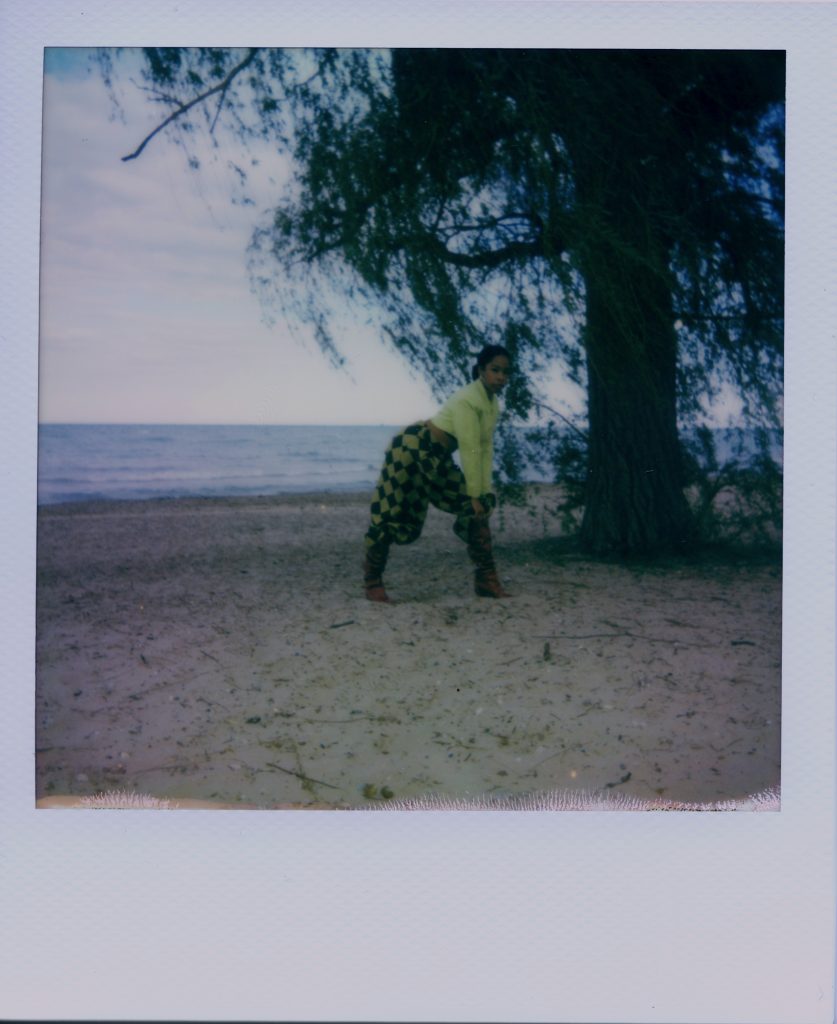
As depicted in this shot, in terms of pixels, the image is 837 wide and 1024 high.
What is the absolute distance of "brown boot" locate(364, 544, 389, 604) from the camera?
11.6ft

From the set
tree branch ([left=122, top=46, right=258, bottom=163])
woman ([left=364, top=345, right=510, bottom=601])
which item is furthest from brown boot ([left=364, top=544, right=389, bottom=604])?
tree branch ([left=122, top=46, right=258, bottom=163])

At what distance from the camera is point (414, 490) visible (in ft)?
11.3

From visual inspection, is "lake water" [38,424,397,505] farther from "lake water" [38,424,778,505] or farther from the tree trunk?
the tree trunk

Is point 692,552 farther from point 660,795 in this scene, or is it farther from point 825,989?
point 825,989

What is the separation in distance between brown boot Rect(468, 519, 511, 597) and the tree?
0.62m

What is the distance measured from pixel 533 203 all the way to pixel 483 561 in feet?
5.01

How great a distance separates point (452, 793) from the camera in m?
2.81

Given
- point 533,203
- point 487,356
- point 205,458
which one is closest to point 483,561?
A: point 487,356

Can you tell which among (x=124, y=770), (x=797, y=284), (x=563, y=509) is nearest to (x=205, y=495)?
(x=124, y=770)

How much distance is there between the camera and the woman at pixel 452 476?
3355mm

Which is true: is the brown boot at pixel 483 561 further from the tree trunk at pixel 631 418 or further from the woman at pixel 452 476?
the tree trunk at pixel 631 418

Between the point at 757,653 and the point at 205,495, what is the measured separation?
2.60 m

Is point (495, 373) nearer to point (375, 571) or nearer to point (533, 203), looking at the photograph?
point (533, 203)

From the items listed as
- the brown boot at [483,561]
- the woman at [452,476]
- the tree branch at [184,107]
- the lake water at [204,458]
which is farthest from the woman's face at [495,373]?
the tree branch at [184,107]
